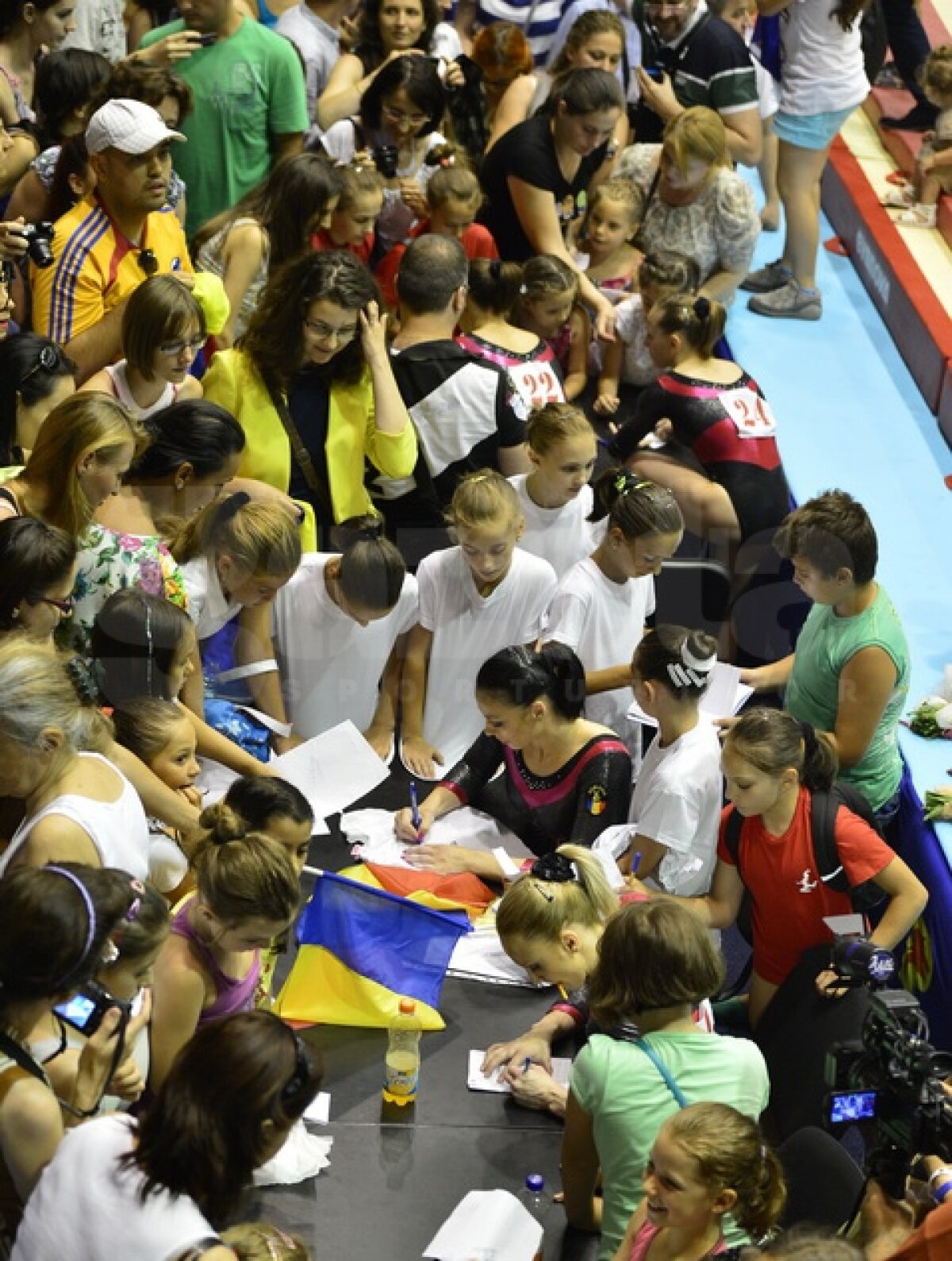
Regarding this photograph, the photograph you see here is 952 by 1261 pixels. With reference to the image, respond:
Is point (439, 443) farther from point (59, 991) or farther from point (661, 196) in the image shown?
point (59, 991)

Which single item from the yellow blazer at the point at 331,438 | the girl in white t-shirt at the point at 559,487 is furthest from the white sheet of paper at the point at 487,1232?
the girl in white t-shirt at the point at 559,487

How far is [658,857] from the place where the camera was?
4.39 m

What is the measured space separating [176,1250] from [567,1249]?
100cm

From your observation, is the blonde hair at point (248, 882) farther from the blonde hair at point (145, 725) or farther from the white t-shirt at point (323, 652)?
the white t-shirt at point (323, 652)

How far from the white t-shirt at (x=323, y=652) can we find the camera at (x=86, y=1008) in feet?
6.54

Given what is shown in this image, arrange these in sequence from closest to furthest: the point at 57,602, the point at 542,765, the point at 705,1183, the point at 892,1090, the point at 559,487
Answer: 1. the point at 705,1183
2. the point at 892,1090
3. the point at 57,602
4. the point at 542,765
5. the point at 559,487

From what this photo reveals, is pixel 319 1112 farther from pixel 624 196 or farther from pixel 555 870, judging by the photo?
pixel 624 196

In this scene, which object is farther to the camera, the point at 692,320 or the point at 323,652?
the point at 692,320

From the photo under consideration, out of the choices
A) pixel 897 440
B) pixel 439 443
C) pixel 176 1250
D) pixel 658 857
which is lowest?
pixel 897 440

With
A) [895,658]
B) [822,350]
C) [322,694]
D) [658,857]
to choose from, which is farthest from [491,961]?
[822,350]

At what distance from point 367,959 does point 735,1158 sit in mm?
1115

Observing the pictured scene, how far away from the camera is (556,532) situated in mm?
5219

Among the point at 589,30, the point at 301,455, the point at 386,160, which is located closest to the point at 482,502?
the point at 301,455

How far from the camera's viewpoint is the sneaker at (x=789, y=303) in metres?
8.07
